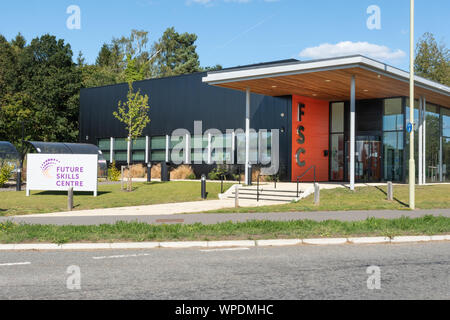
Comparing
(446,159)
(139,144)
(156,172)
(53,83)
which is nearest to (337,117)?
(446,159)

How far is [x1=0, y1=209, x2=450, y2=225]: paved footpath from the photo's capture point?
1295 cm

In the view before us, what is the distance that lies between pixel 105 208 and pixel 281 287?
12681 millimetres

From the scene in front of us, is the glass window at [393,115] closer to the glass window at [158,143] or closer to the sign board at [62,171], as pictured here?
the sign board at [62,171]

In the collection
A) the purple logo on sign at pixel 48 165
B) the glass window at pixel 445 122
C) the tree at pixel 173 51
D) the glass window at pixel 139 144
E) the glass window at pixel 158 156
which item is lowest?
the purple logo on sign at pixel 48 165

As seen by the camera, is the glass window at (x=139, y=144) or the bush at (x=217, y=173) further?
the glass window at (x=139, y=144)

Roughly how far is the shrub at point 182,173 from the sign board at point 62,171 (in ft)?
39.1

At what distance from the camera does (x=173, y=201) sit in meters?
20.1

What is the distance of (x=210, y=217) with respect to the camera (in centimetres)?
1386

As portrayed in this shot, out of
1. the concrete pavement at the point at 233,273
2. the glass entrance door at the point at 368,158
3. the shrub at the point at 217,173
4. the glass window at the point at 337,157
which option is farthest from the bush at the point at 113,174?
the concrete pavement at the point at 233,273

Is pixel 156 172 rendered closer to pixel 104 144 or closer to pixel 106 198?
pixel 104 144

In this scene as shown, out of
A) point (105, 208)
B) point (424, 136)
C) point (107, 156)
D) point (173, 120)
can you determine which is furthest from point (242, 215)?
point (107, 156)

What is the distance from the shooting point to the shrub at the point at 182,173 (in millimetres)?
33562

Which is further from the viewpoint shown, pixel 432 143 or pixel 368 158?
pixel 432 143

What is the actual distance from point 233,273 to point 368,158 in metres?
22.0
